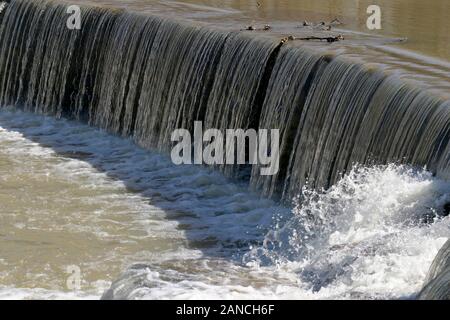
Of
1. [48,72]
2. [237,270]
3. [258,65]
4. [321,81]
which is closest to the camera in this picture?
[237,270]

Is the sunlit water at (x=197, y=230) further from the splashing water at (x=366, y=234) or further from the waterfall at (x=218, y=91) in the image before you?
the waterfall at (x=218, y=91)

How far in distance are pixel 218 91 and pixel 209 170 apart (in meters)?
0.97

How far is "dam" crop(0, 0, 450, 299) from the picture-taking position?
1126cm

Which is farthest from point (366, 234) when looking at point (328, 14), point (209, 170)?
point (328, 14)

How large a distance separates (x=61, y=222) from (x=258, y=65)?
305 centimetres

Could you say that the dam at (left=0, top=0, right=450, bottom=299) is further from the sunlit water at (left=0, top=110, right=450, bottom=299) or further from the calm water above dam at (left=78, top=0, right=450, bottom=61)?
the calm water above dam at (left=78, top=0, right=450, bottom=61)

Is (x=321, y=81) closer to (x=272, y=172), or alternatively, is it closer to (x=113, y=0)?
(x=272, y=172)

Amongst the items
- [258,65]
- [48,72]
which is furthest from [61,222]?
[48,72]

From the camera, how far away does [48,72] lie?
1988 centimetres

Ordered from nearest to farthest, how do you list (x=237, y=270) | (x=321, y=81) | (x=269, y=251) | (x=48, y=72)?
(x=237, y=270) → (x=269, y=251) → (x=321, y=81) → (x=48, y=72)

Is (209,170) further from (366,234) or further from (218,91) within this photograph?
(366,234)

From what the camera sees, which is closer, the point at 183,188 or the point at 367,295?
the point at 367,295

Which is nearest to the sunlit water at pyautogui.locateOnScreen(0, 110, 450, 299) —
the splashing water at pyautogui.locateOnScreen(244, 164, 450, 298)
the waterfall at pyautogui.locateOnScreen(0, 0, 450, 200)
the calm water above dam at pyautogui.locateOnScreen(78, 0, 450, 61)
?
the splashing water at pyautogui.locateOnScreen(244, 164, 450, 298)

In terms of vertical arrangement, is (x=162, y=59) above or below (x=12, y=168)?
above
